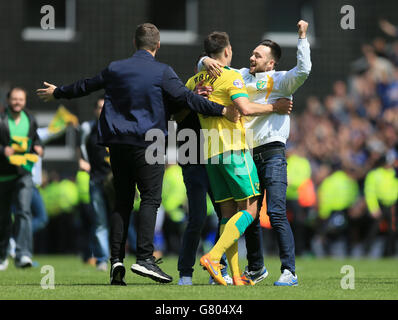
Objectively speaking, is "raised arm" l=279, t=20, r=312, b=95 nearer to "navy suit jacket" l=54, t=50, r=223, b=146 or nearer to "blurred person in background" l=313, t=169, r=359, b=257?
"navy suit jacket" l=54, t=50, r=223, b=146

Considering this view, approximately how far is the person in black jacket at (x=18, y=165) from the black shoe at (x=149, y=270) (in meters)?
4.11

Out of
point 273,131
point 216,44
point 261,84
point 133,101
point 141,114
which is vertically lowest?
point 273,131

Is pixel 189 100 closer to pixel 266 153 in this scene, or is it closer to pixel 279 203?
pixel 266 153

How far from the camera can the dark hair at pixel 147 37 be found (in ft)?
28.1

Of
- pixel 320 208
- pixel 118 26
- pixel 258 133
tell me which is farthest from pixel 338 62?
pixel 258 133

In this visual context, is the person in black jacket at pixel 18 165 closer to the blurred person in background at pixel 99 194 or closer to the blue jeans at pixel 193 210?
the blurred person in background at pixel 99 194

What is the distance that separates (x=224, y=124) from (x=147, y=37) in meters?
0.99

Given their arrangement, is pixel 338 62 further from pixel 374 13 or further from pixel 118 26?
pixel 118 26

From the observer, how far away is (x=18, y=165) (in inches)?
479

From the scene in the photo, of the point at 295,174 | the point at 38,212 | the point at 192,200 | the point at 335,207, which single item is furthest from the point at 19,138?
the point at 335,207

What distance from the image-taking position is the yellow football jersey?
848cm

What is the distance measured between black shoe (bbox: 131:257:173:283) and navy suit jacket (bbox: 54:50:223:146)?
98 cm

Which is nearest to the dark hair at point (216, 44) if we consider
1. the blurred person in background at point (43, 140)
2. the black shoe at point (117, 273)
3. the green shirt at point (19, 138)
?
the black shoe at point (117, 273)

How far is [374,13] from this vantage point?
2578 cm
